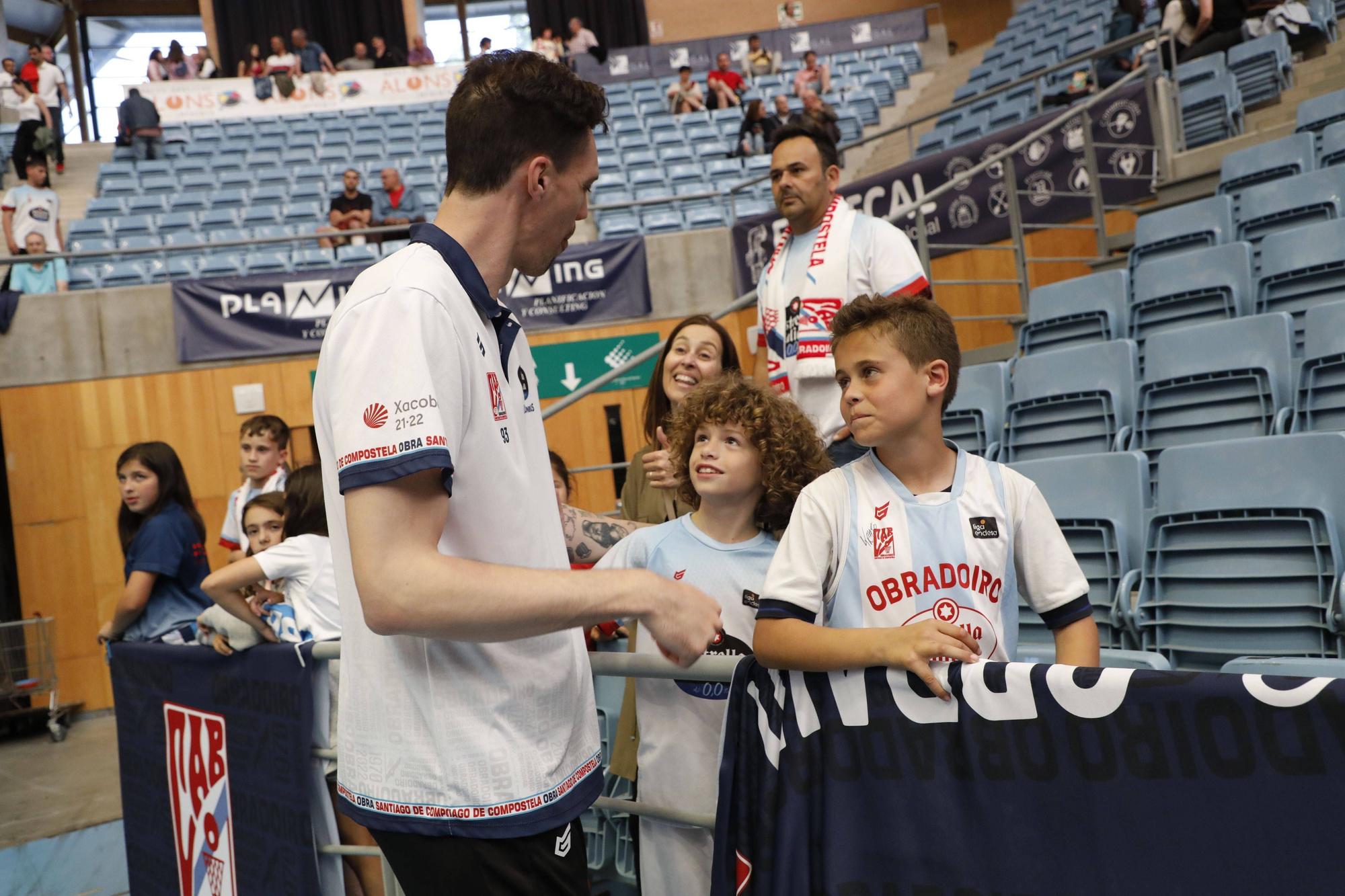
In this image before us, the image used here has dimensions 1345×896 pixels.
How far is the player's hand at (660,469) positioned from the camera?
2.39 metres

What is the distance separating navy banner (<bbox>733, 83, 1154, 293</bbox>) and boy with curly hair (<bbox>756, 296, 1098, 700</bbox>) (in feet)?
14.2

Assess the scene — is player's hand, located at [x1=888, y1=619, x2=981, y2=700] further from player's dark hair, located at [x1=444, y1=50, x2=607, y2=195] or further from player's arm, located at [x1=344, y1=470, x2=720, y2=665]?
player's dark hair, located at [x1=444, y1=50, x2=607, y2=195]

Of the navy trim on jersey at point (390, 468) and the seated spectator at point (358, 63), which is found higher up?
the seated spectator at point (358, 63)

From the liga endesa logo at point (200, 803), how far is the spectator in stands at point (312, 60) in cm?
1340

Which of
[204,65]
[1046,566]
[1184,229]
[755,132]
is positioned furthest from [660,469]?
[204,65]

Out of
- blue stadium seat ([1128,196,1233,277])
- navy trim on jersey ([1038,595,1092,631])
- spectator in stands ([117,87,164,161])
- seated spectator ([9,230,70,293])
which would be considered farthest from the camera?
spectator in stands ([117,87,164,161])

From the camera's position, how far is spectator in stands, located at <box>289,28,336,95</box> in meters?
14.4

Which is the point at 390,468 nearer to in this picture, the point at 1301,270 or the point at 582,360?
the point at 1301,270

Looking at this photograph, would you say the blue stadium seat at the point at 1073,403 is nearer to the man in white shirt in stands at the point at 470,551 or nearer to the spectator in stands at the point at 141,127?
the man in white shirt in stands at the point at 470,551

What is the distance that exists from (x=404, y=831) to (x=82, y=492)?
8.72 metres

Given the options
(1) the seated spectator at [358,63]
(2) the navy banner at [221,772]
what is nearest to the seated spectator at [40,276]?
(2) the navy banner at [221,772]

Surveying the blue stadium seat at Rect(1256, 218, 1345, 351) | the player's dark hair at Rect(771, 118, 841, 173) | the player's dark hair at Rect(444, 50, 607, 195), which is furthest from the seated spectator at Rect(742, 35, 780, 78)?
the player's dark hair at Rect(444, 50, 607, 195)

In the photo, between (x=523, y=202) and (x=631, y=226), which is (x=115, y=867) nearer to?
(x=523, y=202)

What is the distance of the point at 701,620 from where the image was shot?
1106 millimetres
